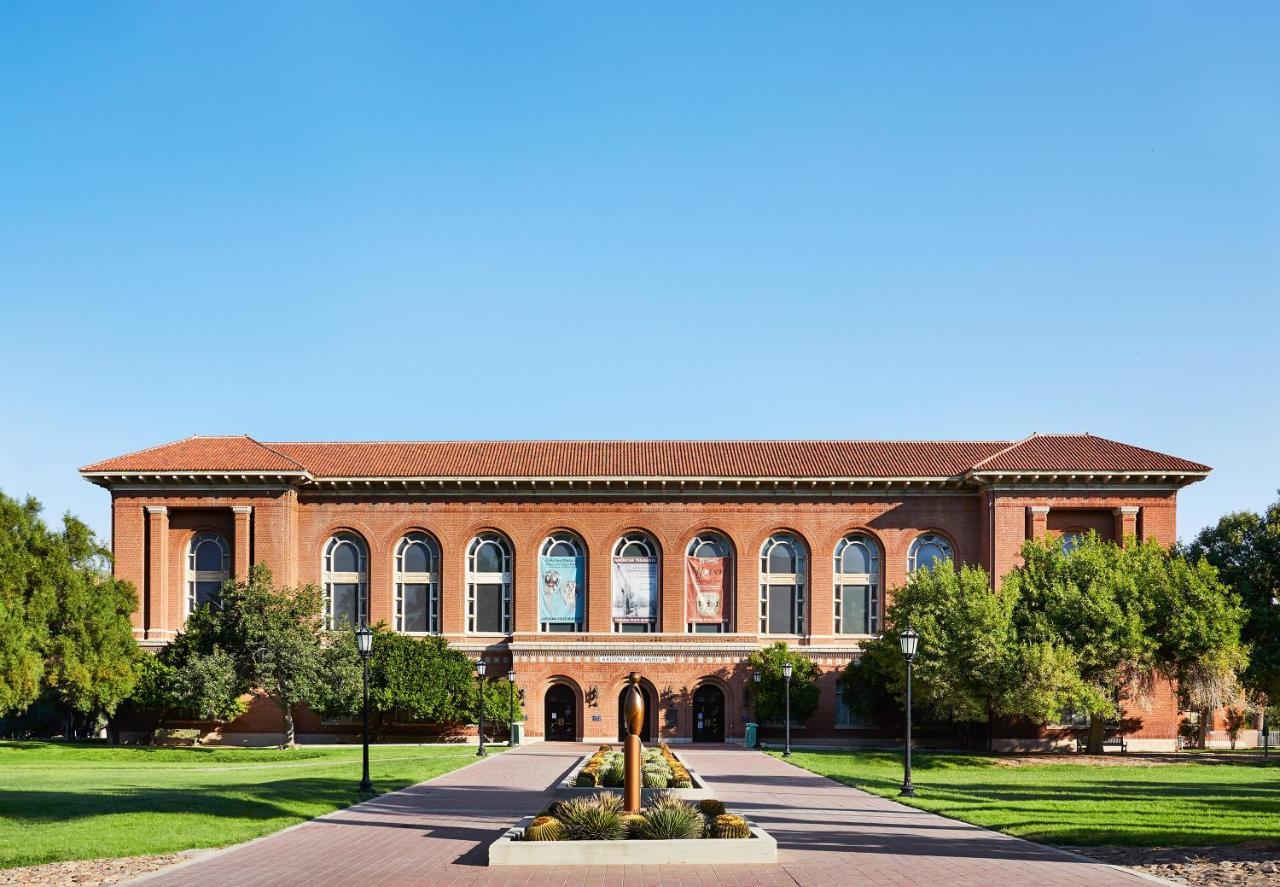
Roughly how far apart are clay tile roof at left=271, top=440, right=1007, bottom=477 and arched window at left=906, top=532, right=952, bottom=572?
2.75 meters

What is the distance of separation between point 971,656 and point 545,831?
25.9 meters

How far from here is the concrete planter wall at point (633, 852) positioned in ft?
52.6

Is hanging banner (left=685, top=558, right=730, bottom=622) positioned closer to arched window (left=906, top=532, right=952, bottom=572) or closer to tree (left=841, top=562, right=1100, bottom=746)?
arched window (left=906, top=532, right=952, bottom=572)

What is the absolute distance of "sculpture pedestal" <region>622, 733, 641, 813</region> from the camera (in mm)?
18078

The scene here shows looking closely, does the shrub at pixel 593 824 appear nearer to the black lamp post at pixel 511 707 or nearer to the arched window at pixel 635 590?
the black lamp post at pixel 511 707

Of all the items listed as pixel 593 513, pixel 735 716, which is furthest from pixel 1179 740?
pixel 593 513

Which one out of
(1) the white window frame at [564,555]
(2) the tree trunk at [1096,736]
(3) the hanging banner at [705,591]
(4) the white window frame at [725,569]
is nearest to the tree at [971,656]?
(2) the tree trunk at [1096,736]

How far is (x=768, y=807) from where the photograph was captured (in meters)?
23.6

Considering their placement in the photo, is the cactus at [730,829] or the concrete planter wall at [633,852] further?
the cactus at [730,829]

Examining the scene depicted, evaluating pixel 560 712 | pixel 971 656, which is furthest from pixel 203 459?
pixel 971 656

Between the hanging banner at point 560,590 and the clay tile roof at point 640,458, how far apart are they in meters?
3.91

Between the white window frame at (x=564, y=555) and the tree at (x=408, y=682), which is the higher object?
the white window frame at (x=564, y=555)

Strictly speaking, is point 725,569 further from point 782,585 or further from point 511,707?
point 511,707

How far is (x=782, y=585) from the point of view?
51.9 meters
